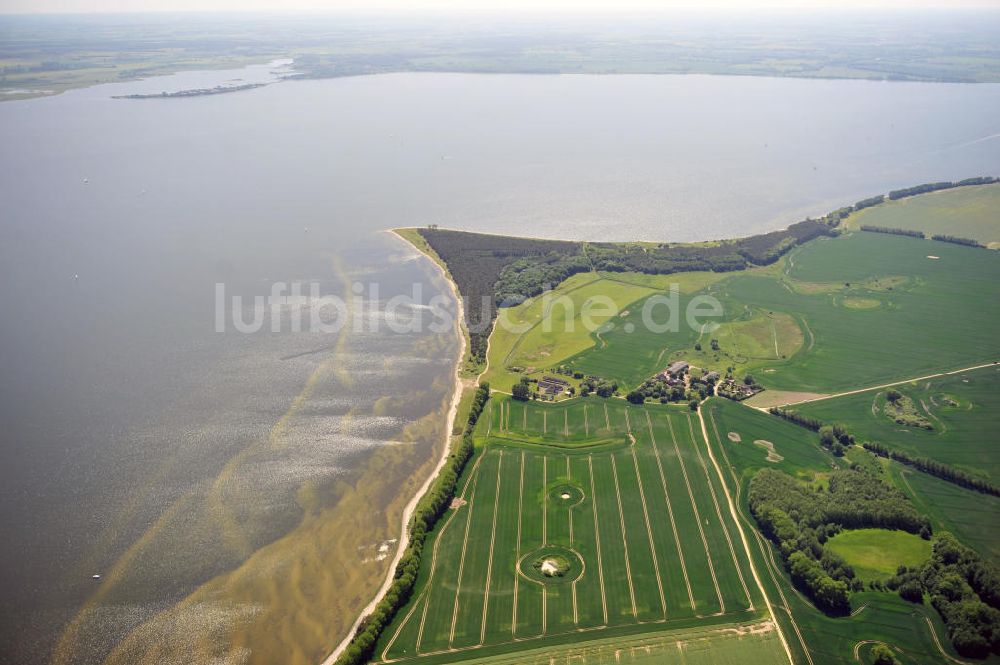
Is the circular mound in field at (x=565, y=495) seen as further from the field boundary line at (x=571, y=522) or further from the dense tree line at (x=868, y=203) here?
the dense tree line at (x=868, y=203)

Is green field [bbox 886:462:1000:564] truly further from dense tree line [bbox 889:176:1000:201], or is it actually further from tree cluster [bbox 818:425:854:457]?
dense tree line [bbox 889:176:1000:201]

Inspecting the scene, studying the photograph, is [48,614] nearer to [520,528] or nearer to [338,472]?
[338,472]

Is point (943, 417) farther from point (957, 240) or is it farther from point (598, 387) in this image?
point (957, 240)

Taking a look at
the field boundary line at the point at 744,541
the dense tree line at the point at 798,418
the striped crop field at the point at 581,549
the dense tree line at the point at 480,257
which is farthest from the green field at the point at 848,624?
the dense tree line at the point at 480,257

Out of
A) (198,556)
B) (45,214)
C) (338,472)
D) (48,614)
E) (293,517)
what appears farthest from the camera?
(45,214)

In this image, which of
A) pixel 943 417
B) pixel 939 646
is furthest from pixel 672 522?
pixel 943 417

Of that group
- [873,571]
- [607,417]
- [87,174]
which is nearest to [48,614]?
[607,417]
